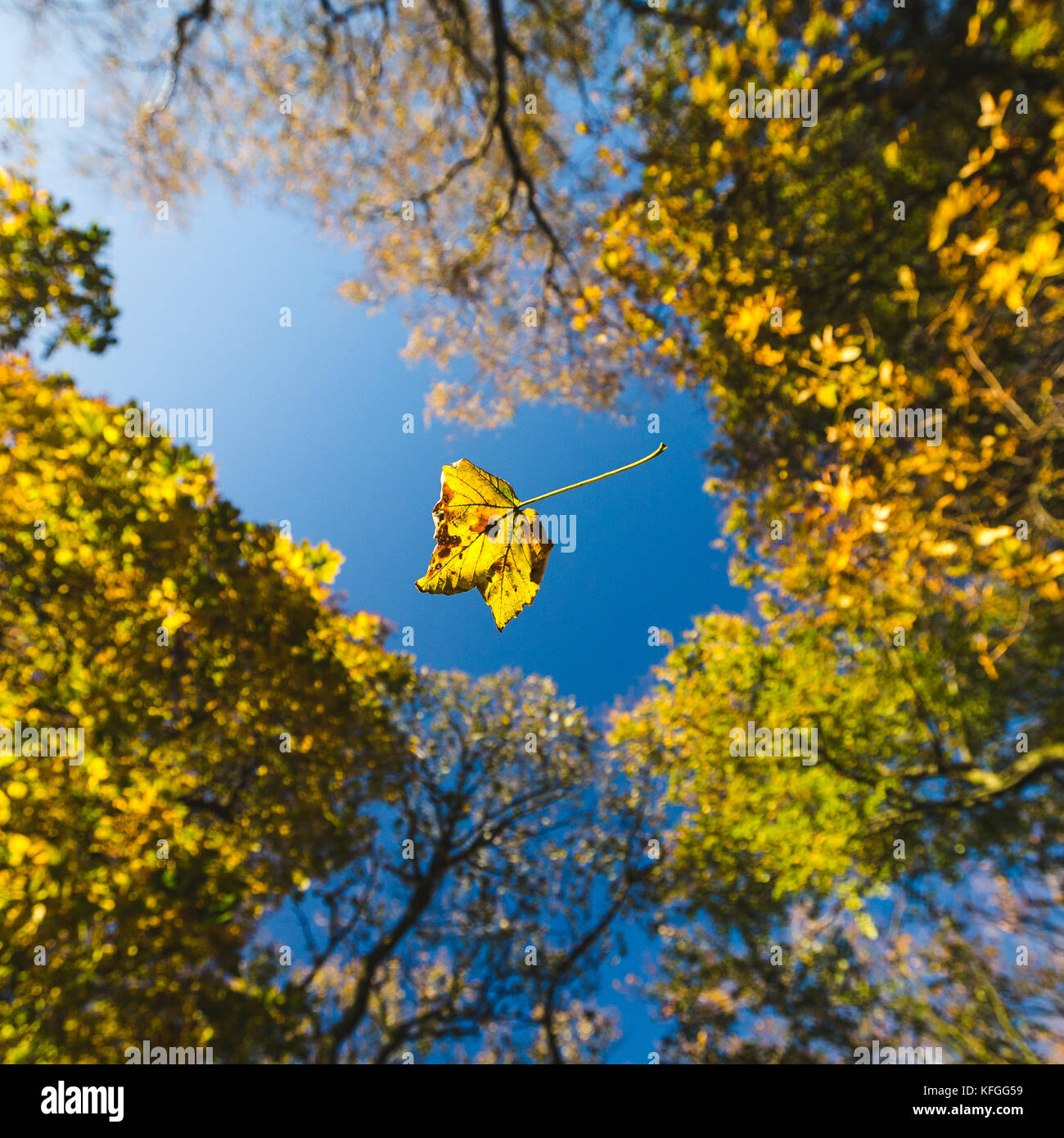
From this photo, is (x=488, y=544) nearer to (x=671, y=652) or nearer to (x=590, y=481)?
(x=590, y=481)

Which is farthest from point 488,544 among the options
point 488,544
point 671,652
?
point 671,652

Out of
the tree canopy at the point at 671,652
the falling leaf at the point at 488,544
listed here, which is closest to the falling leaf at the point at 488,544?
the falling leaf at the point at 488,544

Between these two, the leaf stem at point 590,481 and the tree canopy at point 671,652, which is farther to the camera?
the tree canopy at point 671,652

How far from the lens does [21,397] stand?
3562mm

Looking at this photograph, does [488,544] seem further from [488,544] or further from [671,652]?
[671,652]

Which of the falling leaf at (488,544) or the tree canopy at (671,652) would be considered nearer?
the falling leaf at (488,544)

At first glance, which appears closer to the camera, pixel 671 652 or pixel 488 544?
pixel 488 544

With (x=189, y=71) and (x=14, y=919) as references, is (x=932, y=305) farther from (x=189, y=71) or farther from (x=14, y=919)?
(x=189, y=71)

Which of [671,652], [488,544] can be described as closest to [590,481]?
[488,544]

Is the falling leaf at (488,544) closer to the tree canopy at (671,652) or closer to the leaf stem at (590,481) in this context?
the leaf stem at (590,481)

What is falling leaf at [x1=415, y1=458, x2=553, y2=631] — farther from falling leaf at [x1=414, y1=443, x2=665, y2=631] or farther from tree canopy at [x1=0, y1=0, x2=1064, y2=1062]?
tree canopy at [x1=0, y1=0, x2=1064, y2=1062]

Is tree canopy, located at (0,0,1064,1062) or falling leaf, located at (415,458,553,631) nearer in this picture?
falling leaf, located at (415,458,553,631)

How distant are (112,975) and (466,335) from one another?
746 centimetres

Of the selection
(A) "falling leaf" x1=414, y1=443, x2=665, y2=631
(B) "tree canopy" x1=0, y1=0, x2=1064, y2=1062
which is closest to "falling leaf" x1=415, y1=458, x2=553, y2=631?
(A) "falling leaf" x1=414, y1=443, x2=665, y2=631
